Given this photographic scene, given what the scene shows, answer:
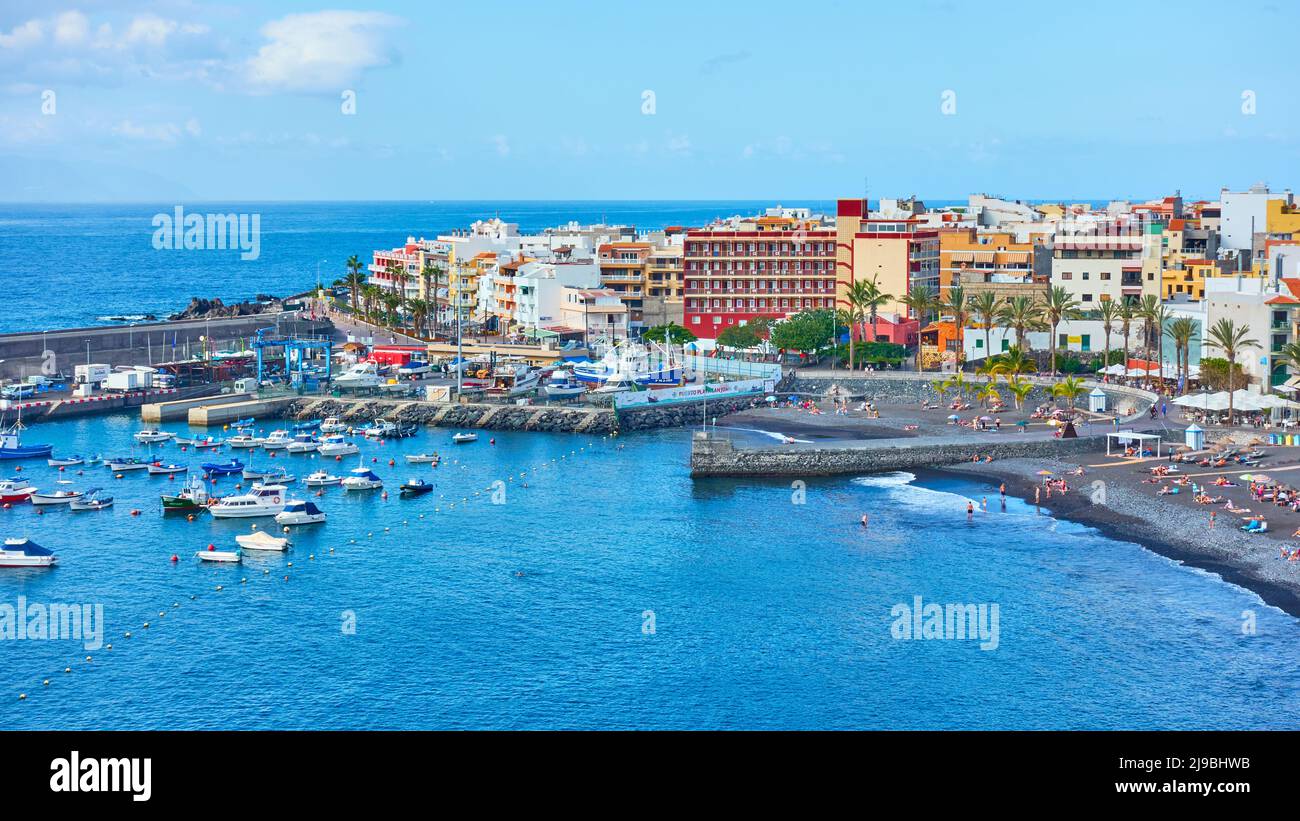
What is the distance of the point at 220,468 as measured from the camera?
62.3 metres

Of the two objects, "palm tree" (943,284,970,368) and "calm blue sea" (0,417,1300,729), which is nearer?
"calm blue sea" (0,417,1300,729)

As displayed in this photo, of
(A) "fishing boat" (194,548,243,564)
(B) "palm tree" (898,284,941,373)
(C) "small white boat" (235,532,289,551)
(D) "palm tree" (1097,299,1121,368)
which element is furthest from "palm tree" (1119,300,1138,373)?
(A) "fishing boat" (194,548,243,564)

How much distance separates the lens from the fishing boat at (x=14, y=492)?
57.1 m

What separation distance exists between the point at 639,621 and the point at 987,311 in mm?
50160

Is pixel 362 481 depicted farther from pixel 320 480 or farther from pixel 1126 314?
pixel 1126 314

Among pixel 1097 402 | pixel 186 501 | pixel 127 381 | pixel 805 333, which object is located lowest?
pixel 186 501

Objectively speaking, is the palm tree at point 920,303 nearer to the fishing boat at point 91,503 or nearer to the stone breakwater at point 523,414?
the stone breakwater at point 523,414

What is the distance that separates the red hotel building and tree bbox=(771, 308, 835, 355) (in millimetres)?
8998

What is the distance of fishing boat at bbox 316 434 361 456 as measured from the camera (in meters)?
67.9

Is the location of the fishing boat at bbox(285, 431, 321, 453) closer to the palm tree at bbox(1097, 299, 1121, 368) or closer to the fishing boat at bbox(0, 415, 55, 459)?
the fishing boat at bbox(0, 415, 55, 459)

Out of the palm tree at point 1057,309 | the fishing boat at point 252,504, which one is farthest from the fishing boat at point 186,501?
the palm tree at point 1057,309

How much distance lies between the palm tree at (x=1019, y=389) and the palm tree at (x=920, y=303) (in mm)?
10293

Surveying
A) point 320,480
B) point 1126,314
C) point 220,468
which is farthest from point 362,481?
point 1126,314
